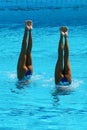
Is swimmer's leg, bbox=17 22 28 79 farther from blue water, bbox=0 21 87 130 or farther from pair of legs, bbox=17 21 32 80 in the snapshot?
blue water, bbox=0 21 87 130

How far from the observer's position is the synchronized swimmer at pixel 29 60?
7.51 m

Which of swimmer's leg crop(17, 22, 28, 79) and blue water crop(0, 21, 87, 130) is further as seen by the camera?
swimmer's leg crop(17, 22, 28, 79)

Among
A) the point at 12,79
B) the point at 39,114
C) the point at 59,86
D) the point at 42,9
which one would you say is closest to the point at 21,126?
the point at 39,114

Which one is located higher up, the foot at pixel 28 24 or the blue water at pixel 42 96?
the foot at pixel 28 24

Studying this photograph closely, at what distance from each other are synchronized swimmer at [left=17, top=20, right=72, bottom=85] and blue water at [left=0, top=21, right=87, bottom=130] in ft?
0.61

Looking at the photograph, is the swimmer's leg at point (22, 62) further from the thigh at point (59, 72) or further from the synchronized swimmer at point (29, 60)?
the thigh at point (59, 72)

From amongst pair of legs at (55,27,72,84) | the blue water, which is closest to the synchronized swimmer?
pair of legs at (55,27,72,84)

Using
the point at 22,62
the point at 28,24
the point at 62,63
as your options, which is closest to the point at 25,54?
the point at 22,62

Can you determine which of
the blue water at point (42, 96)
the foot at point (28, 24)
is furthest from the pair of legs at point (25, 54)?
the blue water at point (42, 96)

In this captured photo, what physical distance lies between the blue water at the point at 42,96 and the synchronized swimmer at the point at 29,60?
7.3 inches

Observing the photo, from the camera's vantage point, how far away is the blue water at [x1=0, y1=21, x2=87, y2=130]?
627 cm

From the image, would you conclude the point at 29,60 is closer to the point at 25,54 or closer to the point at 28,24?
the point at 25,54

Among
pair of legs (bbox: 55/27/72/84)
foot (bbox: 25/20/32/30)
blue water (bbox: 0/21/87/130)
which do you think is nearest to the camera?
blue water (bbox: 0/21/87/130)
